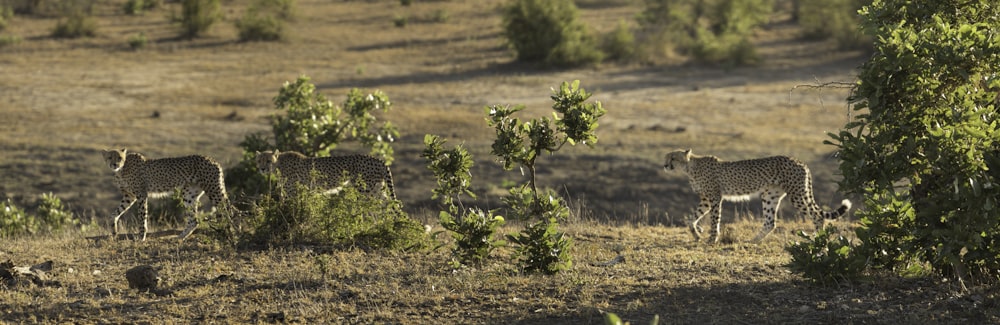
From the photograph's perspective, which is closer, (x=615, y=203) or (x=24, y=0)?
(x=615, y=203)

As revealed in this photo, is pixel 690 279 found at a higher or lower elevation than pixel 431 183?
higher

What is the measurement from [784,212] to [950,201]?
1042cm

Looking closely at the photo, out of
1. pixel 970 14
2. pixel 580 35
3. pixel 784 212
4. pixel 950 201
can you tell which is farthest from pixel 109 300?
pixel 580 35

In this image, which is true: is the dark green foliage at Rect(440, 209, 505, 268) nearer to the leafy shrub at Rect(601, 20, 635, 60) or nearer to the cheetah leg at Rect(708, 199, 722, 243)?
the cheetah leg at Rect(708, 199, 722, 243)

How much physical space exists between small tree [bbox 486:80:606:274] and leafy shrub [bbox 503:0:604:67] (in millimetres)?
22219

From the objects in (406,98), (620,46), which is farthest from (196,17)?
(620,46)

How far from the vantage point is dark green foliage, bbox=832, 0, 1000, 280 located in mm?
7113

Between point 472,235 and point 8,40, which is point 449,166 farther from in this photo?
point 8,40

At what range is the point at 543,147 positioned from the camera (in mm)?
8734

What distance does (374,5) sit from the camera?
138 feet

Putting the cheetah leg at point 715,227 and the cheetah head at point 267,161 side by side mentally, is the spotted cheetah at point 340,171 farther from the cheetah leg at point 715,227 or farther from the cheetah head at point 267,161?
the cheetah leg at point 715,227

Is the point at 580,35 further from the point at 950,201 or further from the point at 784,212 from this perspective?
the point at 950,201

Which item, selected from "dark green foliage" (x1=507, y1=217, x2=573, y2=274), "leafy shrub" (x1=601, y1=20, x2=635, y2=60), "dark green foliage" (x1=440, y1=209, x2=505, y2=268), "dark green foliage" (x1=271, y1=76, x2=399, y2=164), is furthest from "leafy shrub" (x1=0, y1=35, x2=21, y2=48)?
"dark green foliage" (x1=507, y1=217, x2=573, y2=274)

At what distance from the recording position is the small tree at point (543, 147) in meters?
8.40
